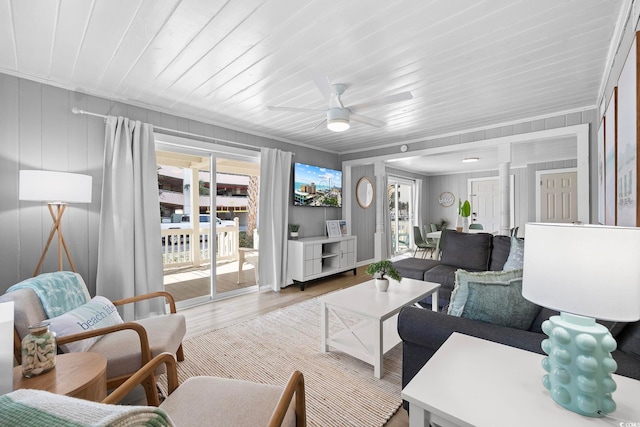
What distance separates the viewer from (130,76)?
253 cm

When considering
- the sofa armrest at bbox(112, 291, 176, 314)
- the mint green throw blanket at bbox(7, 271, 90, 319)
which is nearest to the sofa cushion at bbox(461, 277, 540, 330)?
the sofa armrest at bbox(112, 291, 176, 314)

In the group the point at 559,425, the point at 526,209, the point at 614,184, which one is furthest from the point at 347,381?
the point at 526,209

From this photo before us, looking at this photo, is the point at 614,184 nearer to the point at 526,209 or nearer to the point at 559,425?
the point at 559,425

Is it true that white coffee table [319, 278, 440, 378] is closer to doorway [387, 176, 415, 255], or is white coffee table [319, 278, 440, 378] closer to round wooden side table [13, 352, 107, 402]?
round wooden side table [13, 352, 107, 402]

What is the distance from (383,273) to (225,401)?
172cm

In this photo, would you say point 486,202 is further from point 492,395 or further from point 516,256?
point 492,395

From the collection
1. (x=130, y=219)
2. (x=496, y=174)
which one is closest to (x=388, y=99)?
(x=130, y=219)

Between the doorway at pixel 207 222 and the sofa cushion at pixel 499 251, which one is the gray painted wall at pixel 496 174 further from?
the doorway at pixel 207 222

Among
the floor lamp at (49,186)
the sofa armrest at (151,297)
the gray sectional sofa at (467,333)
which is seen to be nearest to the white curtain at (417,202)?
the gray sectional sofa at (467,333)

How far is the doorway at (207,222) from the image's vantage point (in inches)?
141

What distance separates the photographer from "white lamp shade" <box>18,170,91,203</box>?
2123 mm

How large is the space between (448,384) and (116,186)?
10.8ft

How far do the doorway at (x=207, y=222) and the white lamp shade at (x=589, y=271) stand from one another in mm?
3620

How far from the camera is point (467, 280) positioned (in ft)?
4.91
